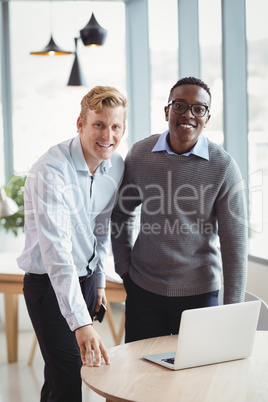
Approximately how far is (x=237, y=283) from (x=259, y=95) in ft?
6.45

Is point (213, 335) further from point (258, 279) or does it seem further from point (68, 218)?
point (258, 279)

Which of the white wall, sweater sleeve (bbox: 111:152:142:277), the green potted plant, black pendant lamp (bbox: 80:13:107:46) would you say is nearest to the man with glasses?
sweater sleeve (bbox: 111:152:142:277)

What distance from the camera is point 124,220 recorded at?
262 cm

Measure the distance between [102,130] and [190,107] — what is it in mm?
358

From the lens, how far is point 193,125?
2248 mm

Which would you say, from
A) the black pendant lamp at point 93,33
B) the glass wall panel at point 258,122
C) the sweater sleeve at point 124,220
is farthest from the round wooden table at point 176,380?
the black pendant lamp at point 93,33

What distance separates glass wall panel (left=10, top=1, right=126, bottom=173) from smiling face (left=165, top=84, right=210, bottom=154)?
349 cm

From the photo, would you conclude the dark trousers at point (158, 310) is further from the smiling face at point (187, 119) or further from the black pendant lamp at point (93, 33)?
the black pendant lamp at point (93, 33)

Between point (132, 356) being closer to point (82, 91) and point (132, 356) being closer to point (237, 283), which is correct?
point (237, 283)

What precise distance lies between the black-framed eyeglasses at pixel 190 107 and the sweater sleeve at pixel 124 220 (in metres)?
0.34

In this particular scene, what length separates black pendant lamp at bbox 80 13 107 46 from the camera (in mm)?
4457

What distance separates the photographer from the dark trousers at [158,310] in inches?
90.4

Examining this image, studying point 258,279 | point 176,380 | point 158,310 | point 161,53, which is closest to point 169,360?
point 176,380

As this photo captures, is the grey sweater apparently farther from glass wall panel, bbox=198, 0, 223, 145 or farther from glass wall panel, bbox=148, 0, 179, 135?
glass wall panel, bbox=148, 0, 179, 135
